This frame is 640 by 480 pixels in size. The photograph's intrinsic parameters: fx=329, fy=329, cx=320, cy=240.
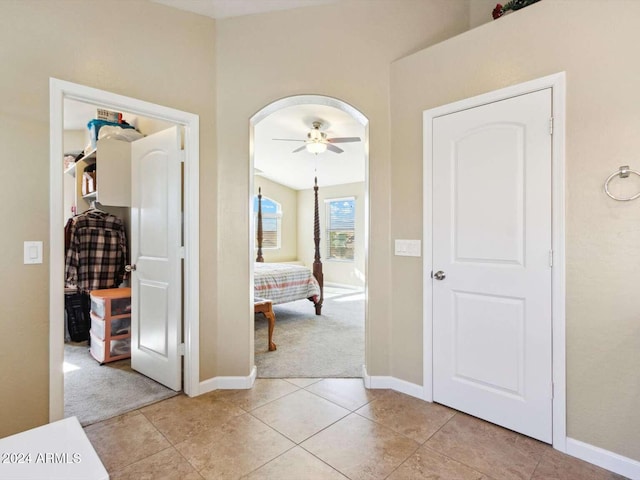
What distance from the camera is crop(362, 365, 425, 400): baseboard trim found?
247 cm

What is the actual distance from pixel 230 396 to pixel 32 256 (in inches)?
62.0

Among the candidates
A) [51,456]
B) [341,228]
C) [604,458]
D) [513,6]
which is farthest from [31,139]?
[341,228]

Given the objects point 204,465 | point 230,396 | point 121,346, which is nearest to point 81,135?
point 121,346

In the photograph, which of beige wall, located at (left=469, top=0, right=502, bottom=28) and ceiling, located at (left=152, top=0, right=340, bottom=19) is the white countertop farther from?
beige wall, located at (left=469, top=0, right=502, bottom=28)

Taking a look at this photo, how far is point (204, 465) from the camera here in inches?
68.5

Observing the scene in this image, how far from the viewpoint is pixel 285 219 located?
8609mm

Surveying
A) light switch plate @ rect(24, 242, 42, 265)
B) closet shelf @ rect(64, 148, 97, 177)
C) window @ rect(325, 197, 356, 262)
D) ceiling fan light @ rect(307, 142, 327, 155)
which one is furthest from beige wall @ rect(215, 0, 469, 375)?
window @ rect(325, 197, 356, 262)

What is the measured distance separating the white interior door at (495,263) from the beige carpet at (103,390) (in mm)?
2183

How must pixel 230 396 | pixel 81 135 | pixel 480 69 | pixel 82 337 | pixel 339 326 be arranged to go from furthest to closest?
pixel 81 135
pixel 339 326
pixel 82 337
pixel 230 396
pixel 480 69

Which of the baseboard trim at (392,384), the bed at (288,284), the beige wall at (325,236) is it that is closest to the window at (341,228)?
the beige wall at (325,236)

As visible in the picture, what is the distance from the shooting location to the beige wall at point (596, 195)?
5.44 ft

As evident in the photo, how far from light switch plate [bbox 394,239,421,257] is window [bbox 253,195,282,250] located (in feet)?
19.7

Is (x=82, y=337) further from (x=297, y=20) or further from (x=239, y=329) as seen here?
(x=297, y=20)

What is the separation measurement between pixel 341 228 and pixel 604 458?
6.54 metres
